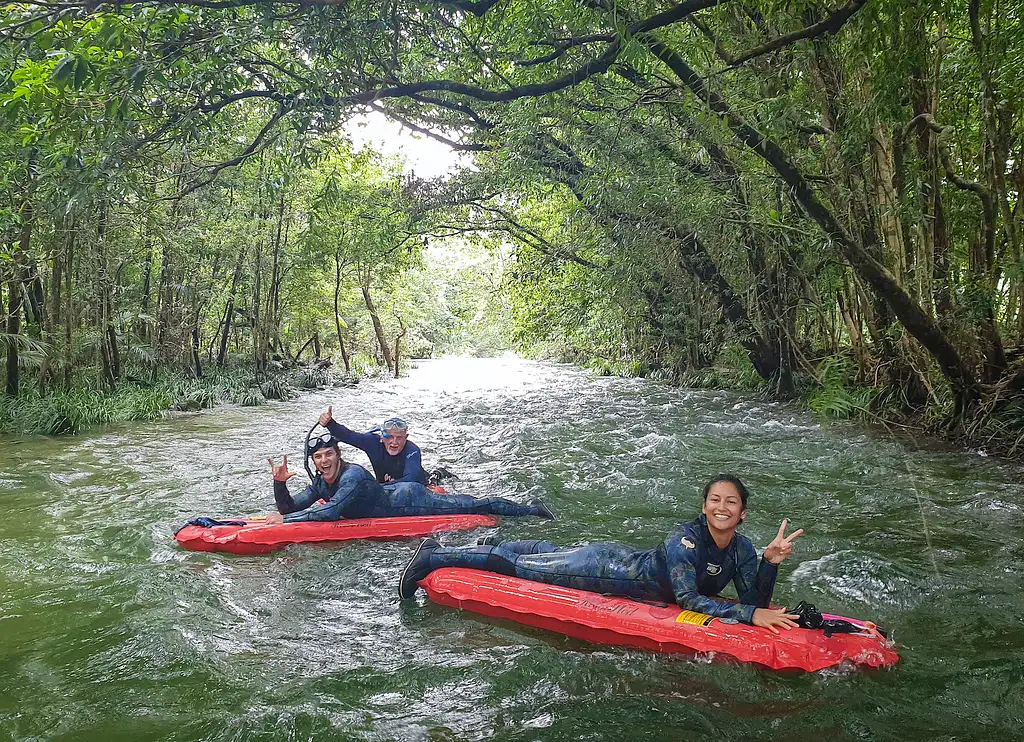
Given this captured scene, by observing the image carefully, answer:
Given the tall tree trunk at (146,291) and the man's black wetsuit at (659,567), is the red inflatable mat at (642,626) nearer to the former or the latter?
the man's black wetsuit at (659,567)

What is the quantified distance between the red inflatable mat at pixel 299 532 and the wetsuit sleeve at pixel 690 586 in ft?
7.32

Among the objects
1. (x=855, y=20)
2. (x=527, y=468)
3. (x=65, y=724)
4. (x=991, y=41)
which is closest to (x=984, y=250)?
(x=991, y=41)

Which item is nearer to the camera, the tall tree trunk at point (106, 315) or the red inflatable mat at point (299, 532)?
the red inflatable mat at point (299, 532)

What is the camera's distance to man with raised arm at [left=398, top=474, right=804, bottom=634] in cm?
331

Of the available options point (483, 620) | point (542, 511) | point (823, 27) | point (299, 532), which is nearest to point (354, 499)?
point (299, 532)

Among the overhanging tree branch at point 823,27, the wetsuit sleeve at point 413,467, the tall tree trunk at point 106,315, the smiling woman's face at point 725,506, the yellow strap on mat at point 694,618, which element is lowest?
the yellow strap on mat at point 694,618

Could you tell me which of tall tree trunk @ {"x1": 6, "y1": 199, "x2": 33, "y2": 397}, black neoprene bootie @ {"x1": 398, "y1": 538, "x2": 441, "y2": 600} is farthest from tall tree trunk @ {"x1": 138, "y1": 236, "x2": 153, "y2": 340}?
black neoprene bootie @ {"x1": 398, "y1": 538, "x2": 441, "y2": 600}

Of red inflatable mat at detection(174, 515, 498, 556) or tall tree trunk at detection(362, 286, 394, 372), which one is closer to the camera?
red inflatable mat at detection(174, 515, 498, 556)

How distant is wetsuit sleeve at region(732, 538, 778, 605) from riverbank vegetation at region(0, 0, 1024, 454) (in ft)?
8.86

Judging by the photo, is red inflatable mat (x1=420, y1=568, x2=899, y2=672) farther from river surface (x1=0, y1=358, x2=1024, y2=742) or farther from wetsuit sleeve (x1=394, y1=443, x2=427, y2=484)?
wetsuit sleeve (x1=394, y1=443, x2=427, y2=484)

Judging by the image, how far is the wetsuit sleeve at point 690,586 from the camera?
10.7 ft

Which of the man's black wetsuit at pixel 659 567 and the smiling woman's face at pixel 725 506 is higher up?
the smiling woman's face at pixel 725 506

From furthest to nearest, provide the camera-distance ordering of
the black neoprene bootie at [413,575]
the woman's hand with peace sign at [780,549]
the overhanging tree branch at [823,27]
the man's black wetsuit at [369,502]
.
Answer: the man's black wetsuit at [369,502] < the overhanging tree branch at [823,27] < the black neoprene bootie at [413,575] < the woman's hand with peace sign at [780,549]

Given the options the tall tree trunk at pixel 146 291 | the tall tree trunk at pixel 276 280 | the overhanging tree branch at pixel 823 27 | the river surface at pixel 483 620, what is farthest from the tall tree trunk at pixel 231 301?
the overhanging tree branch at pixel 823 27
